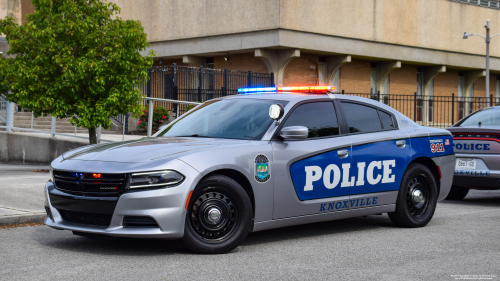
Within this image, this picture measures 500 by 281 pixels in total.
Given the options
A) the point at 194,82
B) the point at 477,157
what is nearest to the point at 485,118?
the point at 477,157

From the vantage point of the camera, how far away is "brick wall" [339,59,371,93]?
Answer: 28.5 m

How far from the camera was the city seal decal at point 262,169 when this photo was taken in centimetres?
594

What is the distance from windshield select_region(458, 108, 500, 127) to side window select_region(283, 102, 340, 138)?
4.79 m

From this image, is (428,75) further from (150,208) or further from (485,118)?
(150,208)

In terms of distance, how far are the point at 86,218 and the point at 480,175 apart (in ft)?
21.7

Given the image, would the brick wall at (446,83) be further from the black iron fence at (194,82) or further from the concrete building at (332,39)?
the black iron fence at (194,82)

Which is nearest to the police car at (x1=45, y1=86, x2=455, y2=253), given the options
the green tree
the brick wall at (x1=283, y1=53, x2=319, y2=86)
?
the green tree

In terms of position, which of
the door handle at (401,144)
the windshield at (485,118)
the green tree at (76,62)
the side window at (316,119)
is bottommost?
the door handle at (401,144)

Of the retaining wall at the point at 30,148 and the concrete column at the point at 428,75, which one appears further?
the concrete column at the point at 428,75

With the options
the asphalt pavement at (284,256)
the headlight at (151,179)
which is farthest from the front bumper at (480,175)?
the headlight at (151,179)

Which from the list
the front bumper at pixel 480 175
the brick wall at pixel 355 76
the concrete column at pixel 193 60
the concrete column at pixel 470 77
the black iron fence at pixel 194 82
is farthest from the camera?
the concrete column at pixel 470 77

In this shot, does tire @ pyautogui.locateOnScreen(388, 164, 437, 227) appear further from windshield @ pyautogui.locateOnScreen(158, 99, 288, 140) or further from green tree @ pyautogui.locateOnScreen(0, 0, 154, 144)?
green tree @ pyautogui.locateOnScreen(0, 0, 154, 144)

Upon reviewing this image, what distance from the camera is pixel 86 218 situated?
552cm

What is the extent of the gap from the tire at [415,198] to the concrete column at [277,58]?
17.5 meters
